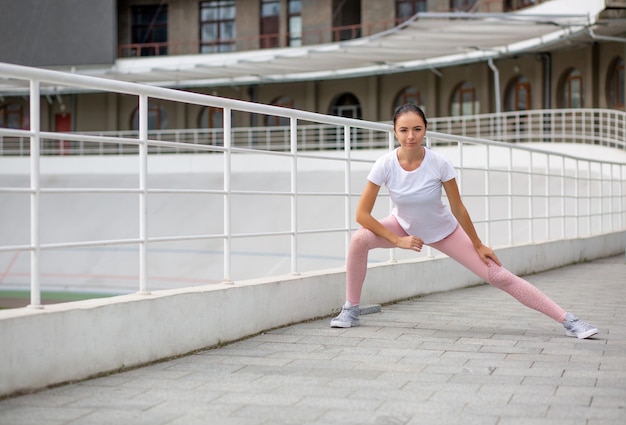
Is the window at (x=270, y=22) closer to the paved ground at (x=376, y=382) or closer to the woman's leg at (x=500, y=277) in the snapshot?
the paved ground at (x=376, y=382)

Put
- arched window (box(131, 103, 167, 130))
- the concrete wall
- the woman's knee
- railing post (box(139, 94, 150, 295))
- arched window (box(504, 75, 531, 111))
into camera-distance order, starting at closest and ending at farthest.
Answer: the concrete wall
railing post (box(139, 94, 150, 295))
the woman's knee
arched window (box(504, 75, 531, 111))
arched window (box(131, 103, 167, 130))

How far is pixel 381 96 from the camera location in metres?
37.4

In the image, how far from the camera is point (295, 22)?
131 ft

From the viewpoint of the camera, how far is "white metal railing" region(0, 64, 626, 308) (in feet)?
15.0

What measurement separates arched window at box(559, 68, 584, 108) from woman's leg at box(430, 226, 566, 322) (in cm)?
2548

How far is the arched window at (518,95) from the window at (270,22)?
1097 centimetres

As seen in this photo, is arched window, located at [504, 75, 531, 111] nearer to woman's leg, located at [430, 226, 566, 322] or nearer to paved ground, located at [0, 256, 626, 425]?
paved ground, located at [0, 256, 626, 425]

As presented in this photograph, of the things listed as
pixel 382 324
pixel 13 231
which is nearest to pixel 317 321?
pixel 382 324

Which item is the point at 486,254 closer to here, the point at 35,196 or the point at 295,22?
the point at 35,196

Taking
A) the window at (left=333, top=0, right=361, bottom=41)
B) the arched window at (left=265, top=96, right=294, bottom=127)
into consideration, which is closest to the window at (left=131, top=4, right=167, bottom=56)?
the arched window at (left=265, top=96, right=294, bottom=127)

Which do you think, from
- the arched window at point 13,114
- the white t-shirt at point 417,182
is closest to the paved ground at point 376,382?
the white t-shirt at point 417,182

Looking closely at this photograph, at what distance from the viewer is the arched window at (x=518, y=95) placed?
3272 cm

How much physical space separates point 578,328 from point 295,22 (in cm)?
3514

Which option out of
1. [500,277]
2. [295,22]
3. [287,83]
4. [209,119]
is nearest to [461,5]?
[295,22]
